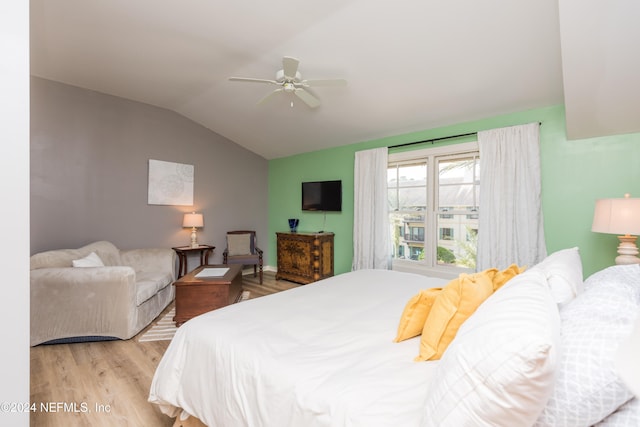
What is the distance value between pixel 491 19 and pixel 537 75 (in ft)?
2.72

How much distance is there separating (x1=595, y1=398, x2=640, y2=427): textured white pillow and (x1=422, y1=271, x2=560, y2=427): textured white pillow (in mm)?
219

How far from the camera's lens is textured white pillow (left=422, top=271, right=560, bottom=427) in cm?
61

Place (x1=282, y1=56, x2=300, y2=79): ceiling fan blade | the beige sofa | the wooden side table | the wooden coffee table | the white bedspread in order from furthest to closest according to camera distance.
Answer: the wooden side table < the wooden coffee table < the beige sofa < (x1=282, y1=56, x2=300, y2=79): ceiling fan blade < the white bedspread

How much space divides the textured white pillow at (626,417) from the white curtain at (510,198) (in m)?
2.78

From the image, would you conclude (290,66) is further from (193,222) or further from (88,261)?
(193,222)

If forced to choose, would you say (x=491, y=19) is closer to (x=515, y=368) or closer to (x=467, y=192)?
(x=467, y=192)

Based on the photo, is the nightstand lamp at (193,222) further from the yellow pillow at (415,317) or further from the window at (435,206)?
the yellow pillow at (415,317)

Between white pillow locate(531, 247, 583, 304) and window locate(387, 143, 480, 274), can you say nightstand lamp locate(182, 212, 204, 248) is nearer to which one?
window locate(387, 143, 480, 274)

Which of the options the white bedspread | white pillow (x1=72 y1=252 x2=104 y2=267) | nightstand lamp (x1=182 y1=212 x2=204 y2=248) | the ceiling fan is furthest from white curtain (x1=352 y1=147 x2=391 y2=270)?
white pillow (x1=72 y1=252 x2=104 y2=267)

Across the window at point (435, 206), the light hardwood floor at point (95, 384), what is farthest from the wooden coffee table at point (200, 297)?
the window at point (435, 206)

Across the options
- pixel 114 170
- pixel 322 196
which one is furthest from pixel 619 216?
pixel 114 170

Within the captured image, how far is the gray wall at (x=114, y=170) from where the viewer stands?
3.52 meters

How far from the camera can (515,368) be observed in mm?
615

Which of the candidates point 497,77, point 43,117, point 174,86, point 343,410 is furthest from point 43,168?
point 497,77
